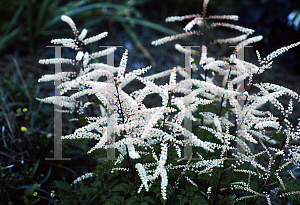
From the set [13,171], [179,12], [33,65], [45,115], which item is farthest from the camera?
[179,12]

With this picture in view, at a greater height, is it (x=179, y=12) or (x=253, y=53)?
(x=179, y=12)

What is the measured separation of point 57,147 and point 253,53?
5.16m

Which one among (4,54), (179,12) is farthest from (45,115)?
(179,12)

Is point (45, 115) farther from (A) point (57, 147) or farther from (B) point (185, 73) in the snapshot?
(B) point (185, 73)

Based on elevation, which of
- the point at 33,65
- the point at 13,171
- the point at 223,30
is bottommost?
the point at 13,171

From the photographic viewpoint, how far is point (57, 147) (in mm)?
3104

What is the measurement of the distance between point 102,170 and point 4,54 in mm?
4626

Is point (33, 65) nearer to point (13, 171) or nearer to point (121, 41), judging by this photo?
point (121, 41)

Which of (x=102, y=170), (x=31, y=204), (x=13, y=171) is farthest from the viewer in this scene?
(x=13, y=171)

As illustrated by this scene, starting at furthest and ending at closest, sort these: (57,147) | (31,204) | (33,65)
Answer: (33,65) → (57,147) → (31,204)

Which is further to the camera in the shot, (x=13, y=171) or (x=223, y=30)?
(x=223, y=30)

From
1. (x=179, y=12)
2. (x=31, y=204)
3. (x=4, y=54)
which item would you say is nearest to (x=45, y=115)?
(x=31, y=204)

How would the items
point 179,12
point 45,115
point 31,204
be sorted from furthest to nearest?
point 179,12, point 45,115, point 31,204

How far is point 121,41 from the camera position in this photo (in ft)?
21.2
